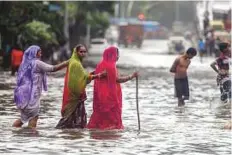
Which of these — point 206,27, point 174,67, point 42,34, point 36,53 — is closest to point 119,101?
point 36,53

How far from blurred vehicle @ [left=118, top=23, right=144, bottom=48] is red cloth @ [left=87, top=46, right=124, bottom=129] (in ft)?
241

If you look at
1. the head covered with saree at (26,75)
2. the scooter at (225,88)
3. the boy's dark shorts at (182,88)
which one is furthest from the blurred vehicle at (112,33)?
the head covered with saree at (26,75)

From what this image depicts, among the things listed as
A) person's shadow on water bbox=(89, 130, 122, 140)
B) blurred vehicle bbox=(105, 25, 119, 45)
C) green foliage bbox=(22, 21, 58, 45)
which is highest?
blurred vehicle bbox=(105, 25, 119, 45)

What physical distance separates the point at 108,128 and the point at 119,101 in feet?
1.62

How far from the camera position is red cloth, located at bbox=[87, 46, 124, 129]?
13195 millimetres

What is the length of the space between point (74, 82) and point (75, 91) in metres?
0.16

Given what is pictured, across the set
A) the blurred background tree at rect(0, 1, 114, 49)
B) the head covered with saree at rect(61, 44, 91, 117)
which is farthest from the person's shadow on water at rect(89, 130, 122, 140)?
the blurred background tree at rect(0, 1, 114, 49)

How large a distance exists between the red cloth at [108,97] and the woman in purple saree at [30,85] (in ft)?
2.21

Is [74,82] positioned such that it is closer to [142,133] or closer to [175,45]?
[142,133]

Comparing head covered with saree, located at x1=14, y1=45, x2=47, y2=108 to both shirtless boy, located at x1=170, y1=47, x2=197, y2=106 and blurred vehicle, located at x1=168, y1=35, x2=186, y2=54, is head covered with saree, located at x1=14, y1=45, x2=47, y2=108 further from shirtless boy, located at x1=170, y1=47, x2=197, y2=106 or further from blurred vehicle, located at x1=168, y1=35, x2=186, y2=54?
blurred vehicle, located at x1=168, y1=35, x2=186, y2=54

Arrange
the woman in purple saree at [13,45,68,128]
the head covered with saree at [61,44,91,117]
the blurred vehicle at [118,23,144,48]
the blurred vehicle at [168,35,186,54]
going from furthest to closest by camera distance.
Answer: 1. the blurred vehicle at [118,23,144,48]
2. the blurred vehicle at [168,35,186,54]
3. the woman in purple saree at [13,45,68,128]
4. the head covered with saree at [61,44,91,117]

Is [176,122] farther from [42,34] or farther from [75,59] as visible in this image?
[42,34]

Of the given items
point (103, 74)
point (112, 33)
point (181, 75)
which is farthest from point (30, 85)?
point (112, 33)

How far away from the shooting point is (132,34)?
286 feet
